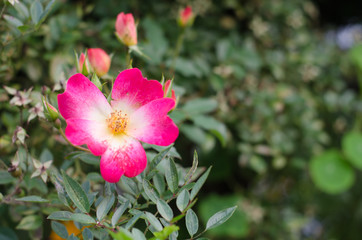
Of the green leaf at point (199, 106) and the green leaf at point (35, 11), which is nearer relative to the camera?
the green leaf at point (35, 11)

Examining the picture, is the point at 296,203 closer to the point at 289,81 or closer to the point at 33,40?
the point at 289,81

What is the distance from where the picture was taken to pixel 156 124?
54 cm

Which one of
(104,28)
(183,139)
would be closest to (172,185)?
(104,28)

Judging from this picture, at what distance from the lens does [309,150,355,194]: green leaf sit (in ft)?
5.28

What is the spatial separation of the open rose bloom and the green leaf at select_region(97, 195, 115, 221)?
0.05m

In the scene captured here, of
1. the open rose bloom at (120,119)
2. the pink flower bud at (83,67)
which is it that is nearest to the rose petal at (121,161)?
the open rose bloom at (120,119)

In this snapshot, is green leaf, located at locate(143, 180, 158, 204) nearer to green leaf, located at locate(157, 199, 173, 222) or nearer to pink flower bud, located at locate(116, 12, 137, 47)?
green leaf, located at locate(157, 199, 173, 222)

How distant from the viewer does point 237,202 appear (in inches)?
66.1

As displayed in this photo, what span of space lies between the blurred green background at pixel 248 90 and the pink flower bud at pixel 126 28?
29cm

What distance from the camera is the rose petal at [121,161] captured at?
0.49 m

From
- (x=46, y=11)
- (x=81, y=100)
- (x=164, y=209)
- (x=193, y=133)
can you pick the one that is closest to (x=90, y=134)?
(x=81, y=100)

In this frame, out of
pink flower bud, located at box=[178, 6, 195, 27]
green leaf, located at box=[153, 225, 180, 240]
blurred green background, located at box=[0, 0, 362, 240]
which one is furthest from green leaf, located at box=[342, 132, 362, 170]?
green leaf, located at box=[153, 225, 180, 240]

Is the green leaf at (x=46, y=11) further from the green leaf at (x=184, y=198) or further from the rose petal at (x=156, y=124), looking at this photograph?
the green leaf at (x=184, y=198)

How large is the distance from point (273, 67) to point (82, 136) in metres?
1.09
